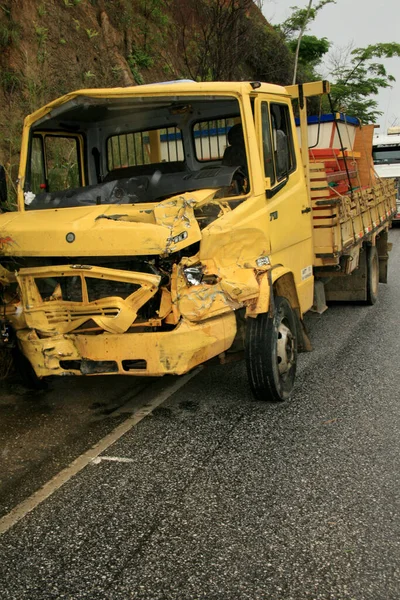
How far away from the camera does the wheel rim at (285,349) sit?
5.23 meters

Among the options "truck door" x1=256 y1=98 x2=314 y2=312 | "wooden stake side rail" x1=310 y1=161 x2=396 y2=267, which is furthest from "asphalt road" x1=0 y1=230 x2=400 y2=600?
"wooden stake side rail" x1=310 y1=161 x2=396 y2=267

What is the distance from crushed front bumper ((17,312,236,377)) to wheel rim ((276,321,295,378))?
655mm

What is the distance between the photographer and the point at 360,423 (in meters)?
4.77

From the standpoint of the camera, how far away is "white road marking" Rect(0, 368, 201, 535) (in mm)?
3545

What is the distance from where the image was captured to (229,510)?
11.6 ft

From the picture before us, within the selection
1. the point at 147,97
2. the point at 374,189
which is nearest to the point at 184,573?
the point at 147,97

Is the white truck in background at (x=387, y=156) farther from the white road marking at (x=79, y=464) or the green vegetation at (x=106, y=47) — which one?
the white road marking at (x=79, y=464)

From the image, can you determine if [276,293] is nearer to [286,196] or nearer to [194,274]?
[286,196]

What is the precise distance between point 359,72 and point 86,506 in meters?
35.3

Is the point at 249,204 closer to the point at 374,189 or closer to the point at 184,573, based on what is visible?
the point at 184,573

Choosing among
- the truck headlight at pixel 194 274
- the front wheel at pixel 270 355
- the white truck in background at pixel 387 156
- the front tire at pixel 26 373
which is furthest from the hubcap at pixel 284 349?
the white truck in background at pixel 387 156

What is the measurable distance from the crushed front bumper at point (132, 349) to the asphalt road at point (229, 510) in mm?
505

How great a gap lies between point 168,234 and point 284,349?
1594mm

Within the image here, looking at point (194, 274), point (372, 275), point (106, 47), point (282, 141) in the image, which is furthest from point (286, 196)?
point (106, 47)
